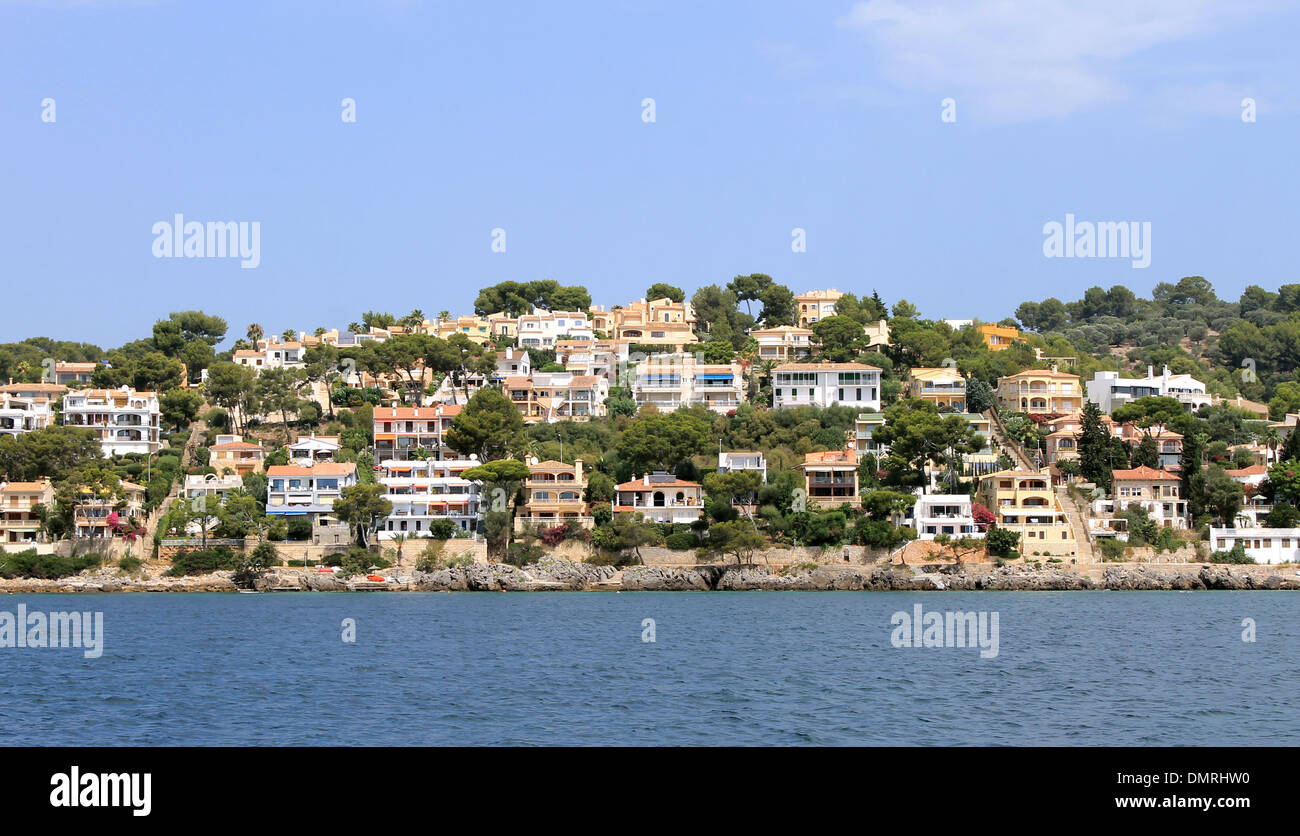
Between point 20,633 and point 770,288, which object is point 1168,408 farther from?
point 20,633

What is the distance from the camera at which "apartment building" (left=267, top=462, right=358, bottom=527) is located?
57.6 m

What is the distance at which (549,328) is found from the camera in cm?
9019

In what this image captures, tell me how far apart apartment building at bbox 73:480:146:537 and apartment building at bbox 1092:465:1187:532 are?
40.1m

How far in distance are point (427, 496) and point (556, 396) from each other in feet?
58.8

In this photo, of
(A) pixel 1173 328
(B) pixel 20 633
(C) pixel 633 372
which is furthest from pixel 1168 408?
(A) pixel 1173 328

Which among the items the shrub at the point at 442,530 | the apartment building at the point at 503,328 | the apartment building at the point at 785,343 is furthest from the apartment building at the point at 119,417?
the apartment building at the point at 785,343

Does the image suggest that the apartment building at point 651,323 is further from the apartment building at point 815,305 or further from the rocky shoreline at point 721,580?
the rocky shoreline at point 721,580

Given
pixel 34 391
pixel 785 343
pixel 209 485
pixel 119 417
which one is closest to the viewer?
pixel 209 485

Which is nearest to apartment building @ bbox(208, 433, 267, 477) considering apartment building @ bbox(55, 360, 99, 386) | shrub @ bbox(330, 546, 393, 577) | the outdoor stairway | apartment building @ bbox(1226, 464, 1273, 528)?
shrub @ bbox(330, 546, 393, 577)

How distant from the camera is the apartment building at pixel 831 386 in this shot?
7031 centimetres

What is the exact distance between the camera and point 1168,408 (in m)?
65.5

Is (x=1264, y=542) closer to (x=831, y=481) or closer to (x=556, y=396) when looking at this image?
(x=831, y=481)

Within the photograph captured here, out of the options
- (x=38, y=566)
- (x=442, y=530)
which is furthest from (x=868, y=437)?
(x=38, y=566)
